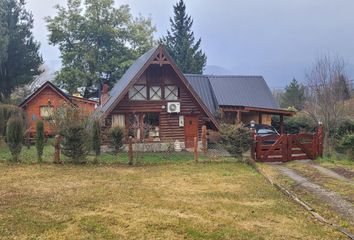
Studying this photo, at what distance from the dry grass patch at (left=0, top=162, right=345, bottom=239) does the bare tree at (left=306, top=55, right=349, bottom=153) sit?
1206 centimetres

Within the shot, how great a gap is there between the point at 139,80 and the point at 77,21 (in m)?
20.2

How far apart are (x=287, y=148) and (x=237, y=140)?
254 cm

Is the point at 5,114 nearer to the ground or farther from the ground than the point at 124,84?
nearer to the ground

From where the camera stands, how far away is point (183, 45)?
4497cm

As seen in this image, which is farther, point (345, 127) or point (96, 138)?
point (345, 127)

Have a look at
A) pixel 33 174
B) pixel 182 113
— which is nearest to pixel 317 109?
pixel 182 113

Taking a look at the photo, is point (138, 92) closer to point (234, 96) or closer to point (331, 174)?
point (234, 96)

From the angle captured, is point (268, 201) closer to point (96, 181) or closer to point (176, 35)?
point (96, 181)

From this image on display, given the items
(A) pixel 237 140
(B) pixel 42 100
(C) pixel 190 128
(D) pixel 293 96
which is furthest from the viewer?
(D) pixel 293 96

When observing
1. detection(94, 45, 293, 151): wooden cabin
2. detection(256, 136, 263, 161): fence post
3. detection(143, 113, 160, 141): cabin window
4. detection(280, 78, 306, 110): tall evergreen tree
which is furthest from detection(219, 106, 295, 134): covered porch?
detection(280, 78, 306, 110): tall evergreen tree

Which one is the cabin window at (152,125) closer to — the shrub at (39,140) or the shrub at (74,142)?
the shrub at (74,142)

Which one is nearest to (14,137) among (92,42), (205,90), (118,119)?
(118,119)

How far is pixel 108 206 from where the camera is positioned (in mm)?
8719

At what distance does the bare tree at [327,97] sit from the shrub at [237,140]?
7.21 meters
